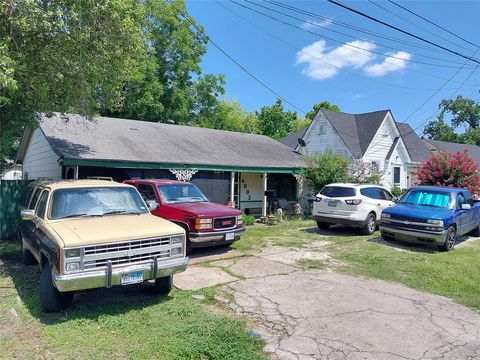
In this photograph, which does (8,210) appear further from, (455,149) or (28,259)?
(455,149)

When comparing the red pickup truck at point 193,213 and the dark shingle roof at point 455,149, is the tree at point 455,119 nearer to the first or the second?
the dark shingle roof at point 455,149

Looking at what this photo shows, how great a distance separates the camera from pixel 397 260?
9.45 meters

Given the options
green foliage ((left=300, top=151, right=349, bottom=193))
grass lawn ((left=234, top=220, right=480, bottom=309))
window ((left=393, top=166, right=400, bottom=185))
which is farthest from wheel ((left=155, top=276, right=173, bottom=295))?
window ((left=393, top=166, right=400, bottom=185))

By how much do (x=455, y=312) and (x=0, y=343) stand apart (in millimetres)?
6488

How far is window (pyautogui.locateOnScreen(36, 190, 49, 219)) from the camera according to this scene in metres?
6.47

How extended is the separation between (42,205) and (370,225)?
34.3 feet

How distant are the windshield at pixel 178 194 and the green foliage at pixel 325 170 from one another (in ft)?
30.5

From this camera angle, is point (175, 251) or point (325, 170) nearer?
point (175, 251)

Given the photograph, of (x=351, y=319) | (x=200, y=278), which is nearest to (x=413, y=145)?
(x=200, y=278)

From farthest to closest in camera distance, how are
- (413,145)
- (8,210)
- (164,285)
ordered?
(413,145), (8,210), (164,285)

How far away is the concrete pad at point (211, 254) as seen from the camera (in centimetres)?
898

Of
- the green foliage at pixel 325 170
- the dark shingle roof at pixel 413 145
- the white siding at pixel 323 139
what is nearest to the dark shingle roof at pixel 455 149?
the dark shingle roof at pixel 413 145

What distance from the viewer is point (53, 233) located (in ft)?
17.9

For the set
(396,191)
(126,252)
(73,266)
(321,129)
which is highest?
(321,129)
